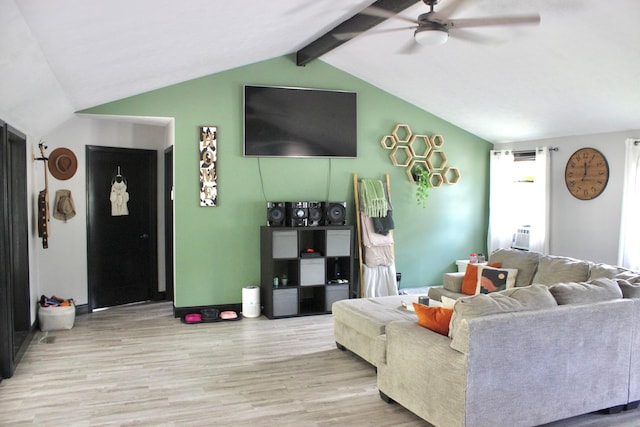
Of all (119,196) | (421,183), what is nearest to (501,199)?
(421,183)

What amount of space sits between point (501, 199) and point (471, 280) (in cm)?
237

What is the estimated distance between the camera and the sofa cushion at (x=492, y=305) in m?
3.00

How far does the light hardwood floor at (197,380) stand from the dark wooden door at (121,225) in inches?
32.7

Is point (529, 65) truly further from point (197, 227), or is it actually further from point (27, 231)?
point (27, 231)

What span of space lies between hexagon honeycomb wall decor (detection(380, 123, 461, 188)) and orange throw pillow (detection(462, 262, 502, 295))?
2.04m

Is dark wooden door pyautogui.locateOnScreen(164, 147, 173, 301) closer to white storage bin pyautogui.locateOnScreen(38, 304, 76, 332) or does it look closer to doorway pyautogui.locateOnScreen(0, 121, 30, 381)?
white storage bin pyautogui.locateOnScreen(38, 304, 76, 332)

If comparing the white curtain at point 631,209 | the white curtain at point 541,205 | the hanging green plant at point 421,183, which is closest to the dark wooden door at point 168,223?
the hanging green plant at point 421,183

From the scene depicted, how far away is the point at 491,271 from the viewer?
17.1 ft

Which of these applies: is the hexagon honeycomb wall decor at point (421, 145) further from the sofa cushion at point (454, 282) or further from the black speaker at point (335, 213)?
the sofa cushion at point (454, 282)

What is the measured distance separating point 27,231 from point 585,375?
16.1 feet

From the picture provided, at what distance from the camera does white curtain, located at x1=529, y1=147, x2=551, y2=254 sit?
666 cm

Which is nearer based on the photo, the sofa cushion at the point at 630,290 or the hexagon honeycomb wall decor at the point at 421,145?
the sofa cushion at the point at 630,290

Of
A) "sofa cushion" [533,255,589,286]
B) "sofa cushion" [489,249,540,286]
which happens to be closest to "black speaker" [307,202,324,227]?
"sofa cushion" [489,249,540,286]

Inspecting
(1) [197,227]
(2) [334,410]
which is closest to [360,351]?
(2) [334,410]
